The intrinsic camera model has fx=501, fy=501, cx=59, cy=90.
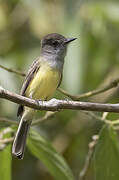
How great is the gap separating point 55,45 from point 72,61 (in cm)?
27

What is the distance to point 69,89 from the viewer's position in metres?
4.16

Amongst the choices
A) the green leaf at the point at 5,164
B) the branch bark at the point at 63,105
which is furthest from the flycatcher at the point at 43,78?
the branch bark at the point at 63,105

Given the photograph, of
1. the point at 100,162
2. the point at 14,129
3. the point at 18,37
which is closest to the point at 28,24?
the point at 18,37

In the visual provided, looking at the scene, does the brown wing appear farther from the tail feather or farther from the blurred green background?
the blurred green background

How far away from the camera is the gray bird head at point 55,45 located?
4.12 meters

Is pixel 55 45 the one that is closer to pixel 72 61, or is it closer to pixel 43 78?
pixel 72 61

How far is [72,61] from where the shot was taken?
437cm

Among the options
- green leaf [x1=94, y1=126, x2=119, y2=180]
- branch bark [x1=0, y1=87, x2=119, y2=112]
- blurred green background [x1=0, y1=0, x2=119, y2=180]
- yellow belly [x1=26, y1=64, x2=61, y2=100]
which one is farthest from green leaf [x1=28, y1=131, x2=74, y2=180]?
blurred green background [x1=0, y1=0, x2=119, y2=180]

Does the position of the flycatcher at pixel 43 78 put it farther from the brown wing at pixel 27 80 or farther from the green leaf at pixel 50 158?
the green leaf at pixel 50 158

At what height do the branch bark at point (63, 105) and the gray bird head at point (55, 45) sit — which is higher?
the branch bark at point (63, 105)

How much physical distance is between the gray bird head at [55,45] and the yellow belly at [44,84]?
13.1 inches

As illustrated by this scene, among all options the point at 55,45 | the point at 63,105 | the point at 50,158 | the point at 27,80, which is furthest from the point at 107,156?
the point at 55,45

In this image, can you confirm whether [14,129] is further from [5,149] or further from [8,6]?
[8,6]

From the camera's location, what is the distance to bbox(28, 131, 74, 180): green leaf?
3.17 meters
